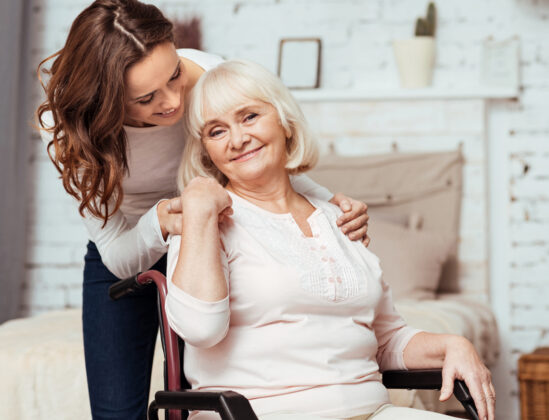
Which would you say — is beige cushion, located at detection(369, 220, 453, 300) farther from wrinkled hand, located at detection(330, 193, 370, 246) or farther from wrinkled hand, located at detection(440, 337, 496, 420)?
wrinkled hand, located at detection(440, 337, 496, 420)

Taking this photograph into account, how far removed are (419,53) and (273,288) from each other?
2.39 meters

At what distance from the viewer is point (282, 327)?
1396 millimetres

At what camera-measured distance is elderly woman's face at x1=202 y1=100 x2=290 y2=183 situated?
156cm

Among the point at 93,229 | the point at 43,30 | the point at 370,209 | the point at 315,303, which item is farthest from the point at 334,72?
the point at 315,303

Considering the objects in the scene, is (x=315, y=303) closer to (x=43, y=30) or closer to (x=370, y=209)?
(x=370, y=209)

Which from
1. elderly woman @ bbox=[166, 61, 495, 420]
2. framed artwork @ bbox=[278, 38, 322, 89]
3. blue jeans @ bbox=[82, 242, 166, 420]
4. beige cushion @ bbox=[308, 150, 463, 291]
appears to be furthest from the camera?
framed artwork @ bbox=[278, 38, 322, 89]

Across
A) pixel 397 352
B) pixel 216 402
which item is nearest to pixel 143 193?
pixel 397 352

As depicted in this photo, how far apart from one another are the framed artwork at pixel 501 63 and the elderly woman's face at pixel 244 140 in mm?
2208

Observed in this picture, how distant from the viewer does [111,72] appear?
1521 mm

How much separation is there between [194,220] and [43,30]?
9.85 ft

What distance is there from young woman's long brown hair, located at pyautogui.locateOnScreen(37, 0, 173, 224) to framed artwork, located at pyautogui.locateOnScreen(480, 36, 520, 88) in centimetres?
229

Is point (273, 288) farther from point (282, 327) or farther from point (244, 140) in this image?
point (244, 140)

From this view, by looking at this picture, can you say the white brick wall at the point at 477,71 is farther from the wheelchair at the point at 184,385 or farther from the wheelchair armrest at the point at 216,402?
the wheelchair armrest at the point at 216,402

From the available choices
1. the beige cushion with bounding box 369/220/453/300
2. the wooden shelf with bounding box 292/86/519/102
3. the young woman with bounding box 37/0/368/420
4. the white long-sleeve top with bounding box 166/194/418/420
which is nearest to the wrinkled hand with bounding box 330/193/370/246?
the young woman with bounding box 37/0/368/420
